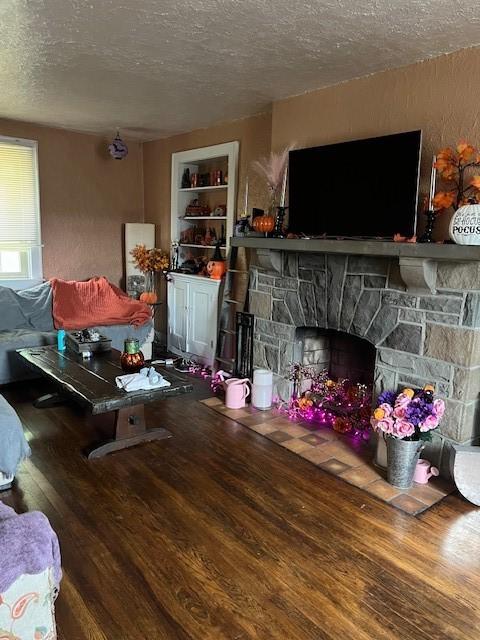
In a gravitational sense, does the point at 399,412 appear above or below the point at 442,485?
above

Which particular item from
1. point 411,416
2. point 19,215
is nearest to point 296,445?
point 411,416

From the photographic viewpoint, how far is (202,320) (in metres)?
4.88

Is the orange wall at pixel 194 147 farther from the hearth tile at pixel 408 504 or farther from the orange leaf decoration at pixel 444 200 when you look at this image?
the hearth tile at pixel 408 504

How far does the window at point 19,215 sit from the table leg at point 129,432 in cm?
254

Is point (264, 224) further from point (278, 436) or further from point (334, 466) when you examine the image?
point (334, 466)

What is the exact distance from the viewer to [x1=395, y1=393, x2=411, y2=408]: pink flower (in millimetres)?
2705

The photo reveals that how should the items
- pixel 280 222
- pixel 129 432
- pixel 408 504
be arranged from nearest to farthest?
1. pixel 408 504
2. pixel 129 432
3. pixel 280 222

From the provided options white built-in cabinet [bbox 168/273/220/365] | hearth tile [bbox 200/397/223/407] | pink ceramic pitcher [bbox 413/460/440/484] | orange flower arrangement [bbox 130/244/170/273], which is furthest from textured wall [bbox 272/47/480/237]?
orange flower arrangement [bbox 130/244/170/273]

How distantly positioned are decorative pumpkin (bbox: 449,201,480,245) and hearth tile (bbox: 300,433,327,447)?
1.56 metres

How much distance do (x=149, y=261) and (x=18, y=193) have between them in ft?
4.79

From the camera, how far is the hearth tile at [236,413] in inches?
145

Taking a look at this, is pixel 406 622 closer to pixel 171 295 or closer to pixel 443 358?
pixel 443 358

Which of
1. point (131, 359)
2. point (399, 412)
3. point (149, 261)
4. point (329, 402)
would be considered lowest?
point (329, 402)

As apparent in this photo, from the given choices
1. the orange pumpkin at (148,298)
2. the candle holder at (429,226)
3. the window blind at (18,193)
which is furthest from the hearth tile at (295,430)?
the window blind at (18,193)
